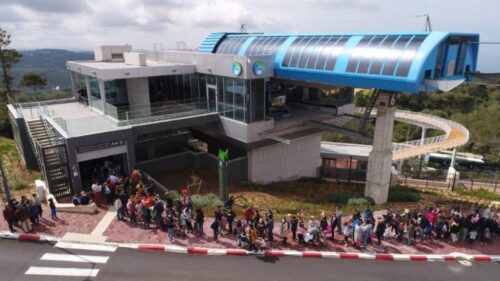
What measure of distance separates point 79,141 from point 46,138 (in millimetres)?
4278

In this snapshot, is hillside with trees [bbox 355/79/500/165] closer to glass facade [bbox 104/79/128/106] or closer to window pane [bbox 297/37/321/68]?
window pane [bbox 297/37/321/68]

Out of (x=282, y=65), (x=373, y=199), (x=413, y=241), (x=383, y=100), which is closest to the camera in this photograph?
(x=413, y=241)

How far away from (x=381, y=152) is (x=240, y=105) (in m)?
9.73

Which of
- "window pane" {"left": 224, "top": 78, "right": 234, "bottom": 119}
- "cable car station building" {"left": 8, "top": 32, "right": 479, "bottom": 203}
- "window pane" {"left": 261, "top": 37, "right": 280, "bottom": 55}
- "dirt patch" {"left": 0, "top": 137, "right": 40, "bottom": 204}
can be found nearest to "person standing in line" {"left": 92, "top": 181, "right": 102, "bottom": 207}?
"cable car station building" {"left": 8, "top": 32, "right": 479, "bottom": 203}

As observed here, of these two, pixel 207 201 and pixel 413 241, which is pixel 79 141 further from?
pixel 413 241

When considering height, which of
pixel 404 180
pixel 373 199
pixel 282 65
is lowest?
pixel 404 180

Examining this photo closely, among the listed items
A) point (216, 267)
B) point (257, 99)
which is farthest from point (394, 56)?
point (216, 267)

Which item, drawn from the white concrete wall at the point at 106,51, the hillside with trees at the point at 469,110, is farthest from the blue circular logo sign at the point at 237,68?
the hillside with trees at the point at 469,110

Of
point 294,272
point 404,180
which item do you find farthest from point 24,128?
point 404,180

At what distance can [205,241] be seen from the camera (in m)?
15.2

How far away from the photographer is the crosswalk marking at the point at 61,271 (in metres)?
12.8

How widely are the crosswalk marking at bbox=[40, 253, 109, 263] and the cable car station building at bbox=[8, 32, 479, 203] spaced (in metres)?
6.06

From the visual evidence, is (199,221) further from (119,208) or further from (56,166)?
(56,166)

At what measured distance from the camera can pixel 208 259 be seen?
14.0 m
